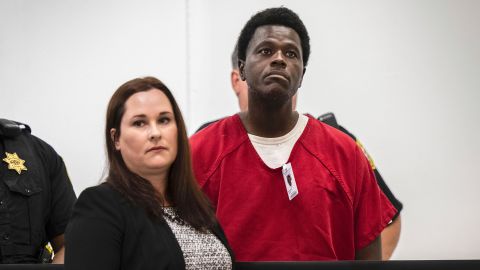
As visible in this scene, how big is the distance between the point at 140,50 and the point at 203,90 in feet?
1.23

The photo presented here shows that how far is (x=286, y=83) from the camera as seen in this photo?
1.87 meters

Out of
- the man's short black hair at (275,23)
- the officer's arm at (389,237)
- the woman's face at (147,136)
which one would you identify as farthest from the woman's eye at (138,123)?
the officer's arm at (389,237)

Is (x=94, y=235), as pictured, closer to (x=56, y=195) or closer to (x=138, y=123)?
(x=138, y=123)

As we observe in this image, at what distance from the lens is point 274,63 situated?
1.88m

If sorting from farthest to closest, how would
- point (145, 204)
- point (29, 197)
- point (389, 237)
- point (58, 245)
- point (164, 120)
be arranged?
1. point (389, 237)
2. point (58, 245)
3. point (29, 197)
4. point (164, 120)
5. point (145, 204)

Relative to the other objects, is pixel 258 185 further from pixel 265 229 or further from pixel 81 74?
pixel 81 74

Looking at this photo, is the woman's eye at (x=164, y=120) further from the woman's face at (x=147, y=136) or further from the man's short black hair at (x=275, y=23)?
the man's short black hair at (x=275, y=23)

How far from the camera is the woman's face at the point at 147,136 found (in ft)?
5.14

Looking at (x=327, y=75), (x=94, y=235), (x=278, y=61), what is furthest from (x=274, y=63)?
(x=327, y=75)

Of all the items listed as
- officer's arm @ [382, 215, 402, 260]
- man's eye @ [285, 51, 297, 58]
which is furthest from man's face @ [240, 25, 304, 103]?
officer's arm @ [382, 215, 402, 260]

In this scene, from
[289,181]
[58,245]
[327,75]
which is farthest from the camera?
[327,75]

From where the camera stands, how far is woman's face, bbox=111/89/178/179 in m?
1.57

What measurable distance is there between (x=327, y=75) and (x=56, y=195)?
161cm

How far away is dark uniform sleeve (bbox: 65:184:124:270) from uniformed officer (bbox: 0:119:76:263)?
80 centimetres
